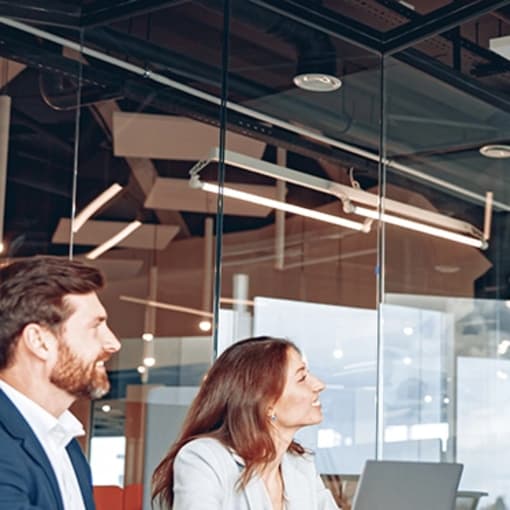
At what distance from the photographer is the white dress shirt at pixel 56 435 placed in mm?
1909

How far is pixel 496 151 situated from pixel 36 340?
3.86m

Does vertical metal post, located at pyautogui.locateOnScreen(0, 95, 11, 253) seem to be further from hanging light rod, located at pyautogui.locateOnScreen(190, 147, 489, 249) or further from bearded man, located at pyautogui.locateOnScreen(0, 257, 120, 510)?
bearded man, located at pyautogui.locateOnScreen(0, 257, 120, 510)

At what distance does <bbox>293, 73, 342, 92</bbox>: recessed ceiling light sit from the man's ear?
3.73 meters

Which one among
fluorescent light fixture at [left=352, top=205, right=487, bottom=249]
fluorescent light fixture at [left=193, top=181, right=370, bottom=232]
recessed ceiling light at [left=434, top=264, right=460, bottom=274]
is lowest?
recessed ceiling light at [left=434, top=264, right=460, bottom=274]

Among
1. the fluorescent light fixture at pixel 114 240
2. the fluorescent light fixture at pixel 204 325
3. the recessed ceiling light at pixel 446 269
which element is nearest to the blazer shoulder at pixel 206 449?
the recessed ceiling light at pixel 446 269

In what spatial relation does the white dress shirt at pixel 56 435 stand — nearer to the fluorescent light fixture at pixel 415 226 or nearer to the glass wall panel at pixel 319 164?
the glass wall panel at pixel 319 164

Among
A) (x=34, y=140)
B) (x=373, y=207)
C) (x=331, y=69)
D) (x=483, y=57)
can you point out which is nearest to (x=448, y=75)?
(x=483, y=57)

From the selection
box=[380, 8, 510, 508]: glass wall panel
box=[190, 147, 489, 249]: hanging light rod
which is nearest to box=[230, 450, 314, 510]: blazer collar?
box=[380, 8, 510, 508]: glass wall panel

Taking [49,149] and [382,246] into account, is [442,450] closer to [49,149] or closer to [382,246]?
[382,246]

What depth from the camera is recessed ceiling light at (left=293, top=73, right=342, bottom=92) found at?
5.52m

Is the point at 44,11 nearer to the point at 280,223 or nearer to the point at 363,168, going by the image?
the point at 363,168

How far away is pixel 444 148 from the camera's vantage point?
18.1ft

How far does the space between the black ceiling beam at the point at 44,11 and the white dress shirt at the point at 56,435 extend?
3.75m

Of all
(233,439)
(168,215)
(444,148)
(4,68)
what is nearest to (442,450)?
(444,148)
